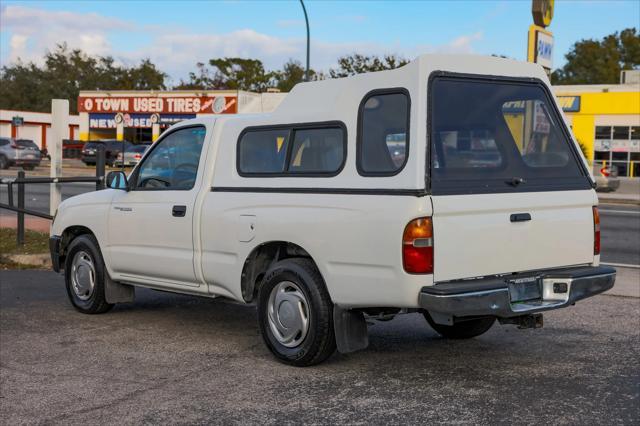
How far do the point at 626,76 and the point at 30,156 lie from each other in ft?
107

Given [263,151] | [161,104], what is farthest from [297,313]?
[161,104]

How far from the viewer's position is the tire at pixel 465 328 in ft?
21.7

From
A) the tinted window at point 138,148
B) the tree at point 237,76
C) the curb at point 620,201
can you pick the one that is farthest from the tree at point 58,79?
the curb at point 620,201

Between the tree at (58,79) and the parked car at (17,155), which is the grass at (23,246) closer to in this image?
the parked car at (17,155)

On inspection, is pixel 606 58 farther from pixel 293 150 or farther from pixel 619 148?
pixel 293 150

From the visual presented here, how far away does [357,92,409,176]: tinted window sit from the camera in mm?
5258

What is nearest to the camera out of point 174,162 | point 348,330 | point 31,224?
point 348,330

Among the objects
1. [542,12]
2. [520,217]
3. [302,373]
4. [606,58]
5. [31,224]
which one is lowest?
[302,373]

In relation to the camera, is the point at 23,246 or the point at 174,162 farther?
the point at 23,246

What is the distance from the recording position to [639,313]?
25.6 feet

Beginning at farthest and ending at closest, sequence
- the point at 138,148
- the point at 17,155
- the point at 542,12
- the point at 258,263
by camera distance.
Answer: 1. the point at 138,148
2. the point at 17,155
3. the point at 542,12
4. the point at 258,263

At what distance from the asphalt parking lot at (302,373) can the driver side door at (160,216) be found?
0.55 meters

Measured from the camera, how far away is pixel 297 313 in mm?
5750

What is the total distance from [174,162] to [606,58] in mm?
85268
